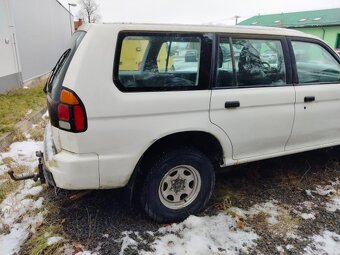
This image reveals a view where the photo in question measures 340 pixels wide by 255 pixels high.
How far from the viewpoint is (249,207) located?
135 inches

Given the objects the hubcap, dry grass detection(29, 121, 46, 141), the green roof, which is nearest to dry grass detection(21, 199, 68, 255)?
the hubcap

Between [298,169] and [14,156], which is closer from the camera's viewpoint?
[298,169]

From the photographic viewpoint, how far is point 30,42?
11445 mm

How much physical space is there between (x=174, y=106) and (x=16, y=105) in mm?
5389

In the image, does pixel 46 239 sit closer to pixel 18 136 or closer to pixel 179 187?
pixel 179 187

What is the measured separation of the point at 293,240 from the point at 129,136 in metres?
1.68

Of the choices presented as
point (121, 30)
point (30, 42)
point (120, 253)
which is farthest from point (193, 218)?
point (30, 42)

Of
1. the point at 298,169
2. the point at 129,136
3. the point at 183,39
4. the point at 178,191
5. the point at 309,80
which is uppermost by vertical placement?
the point at 183,39

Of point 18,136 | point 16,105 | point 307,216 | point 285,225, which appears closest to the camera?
point 285,225

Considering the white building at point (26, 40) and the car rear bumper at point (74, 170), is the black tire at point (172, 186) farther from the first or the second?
the white building at point (26, 40)

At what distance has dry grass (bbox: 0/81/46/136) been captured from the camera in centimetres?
573

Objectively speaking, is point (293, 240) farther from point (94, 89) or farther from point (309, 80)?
point (94, 89)

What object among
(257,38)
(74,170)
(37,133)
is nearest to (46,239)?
(74,170)

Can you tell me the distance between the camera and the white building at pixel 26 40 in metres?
8.75
